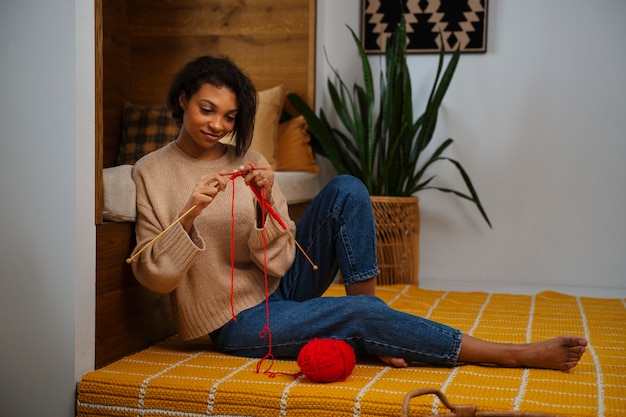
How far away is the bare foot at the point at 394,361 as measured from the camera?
6.23 feet

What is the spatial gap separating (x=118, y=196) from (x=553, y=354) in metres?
1.14

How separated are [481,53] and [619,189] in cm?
87

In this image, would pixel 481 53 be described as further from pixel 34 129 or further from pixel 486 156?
pixel 34 129

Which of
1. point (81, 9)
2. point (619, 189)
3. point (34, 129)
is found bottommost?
point (619, 189)

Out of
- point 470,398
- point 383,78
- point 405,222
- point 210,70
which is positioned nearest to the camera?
point 470,398

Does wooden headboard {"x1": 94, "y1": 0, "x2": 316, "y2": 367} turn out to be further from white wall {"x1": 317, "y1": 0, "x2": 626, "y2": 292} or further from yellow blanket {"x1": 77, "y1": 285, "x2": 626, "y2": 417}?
yellow blanket {"x1": 77, "y1": 285, "x2": 626, "y2": 417}

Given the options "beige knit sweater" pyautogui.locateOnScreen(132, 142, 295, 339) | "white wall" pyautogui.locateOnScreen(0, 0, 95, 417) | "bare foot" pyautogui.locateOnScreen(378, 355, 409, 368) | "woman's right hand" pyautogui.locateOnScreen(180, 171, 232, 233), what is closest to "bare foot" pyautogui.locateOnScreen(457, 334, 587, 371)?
"bare foot" pyautogui.locateOnScreen(378, 355, 409, 368)

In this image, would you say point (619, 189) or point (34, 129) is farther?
point (619, 189)

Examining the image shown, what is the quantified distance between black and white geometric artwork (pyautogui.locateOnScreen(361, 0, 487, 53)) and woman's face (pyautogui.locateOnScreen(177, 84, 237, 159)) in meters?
1.80

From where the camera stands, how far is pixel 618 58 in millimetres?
3428

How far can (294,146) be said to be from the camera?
344cm

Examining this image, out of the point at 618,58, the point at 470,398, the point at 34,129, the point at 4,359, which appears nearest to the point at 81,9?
the point at 34,129

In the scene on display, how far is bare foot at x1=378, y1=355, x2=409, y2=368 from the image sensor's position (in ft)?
6.23

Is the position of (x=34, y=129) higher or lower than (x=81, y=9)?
lower
